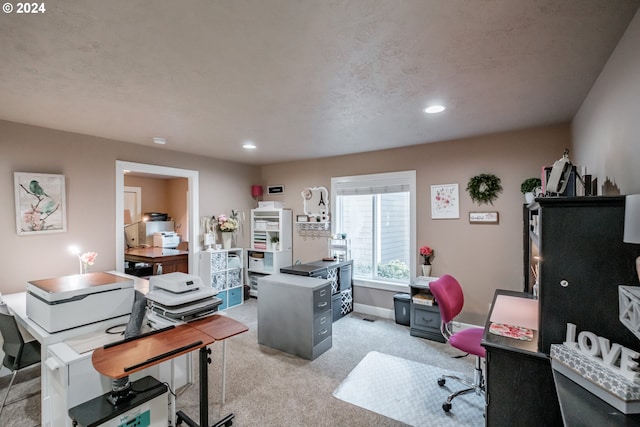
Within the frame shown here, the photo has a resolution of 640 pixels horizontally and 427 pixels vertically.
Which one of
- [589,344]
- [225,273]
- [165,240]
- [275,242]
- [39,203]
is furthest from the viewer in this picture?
[165,240]

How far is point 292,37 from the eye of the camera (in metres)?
1.53

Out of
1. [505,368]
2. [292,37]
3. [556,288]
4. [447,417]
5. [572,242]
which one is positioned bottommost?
[447,417]

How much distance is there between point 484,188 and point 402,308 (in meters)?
1.86

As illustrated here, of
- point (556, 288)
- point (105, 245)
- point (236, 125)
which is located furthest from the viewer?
point (105, 245)

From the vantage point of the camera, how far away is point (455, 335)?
96.8 inches

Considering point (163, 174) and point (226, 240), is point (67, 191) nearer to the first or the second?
point (163, 174)

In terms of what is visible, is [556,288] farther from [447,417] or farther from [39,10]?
[39,10]

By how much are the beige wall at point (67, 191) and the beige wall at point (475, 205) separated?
3.34 m

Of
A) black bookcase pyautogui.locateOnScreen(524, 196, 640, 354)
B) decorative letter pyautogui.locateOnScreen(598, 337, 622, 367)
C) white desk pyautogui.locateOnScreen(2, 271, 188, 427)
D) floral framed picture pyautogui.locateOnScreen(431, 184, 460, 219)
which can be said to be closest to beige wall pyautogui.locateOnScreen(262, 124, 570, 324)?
floral framed picture pyautogui.locateOnScreen(431, 184, 460, 219)

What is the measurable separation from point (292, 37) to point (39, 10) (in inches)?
44.8

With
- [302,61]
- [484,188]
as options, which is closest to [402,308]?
[484,188]

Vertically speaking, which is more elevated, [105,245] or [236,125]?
[236,125]

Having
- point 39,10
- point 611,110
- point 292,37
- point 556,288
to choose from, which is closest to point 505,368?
point 556,288

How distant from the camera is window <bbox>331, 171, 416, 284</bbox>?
13.7 feet
